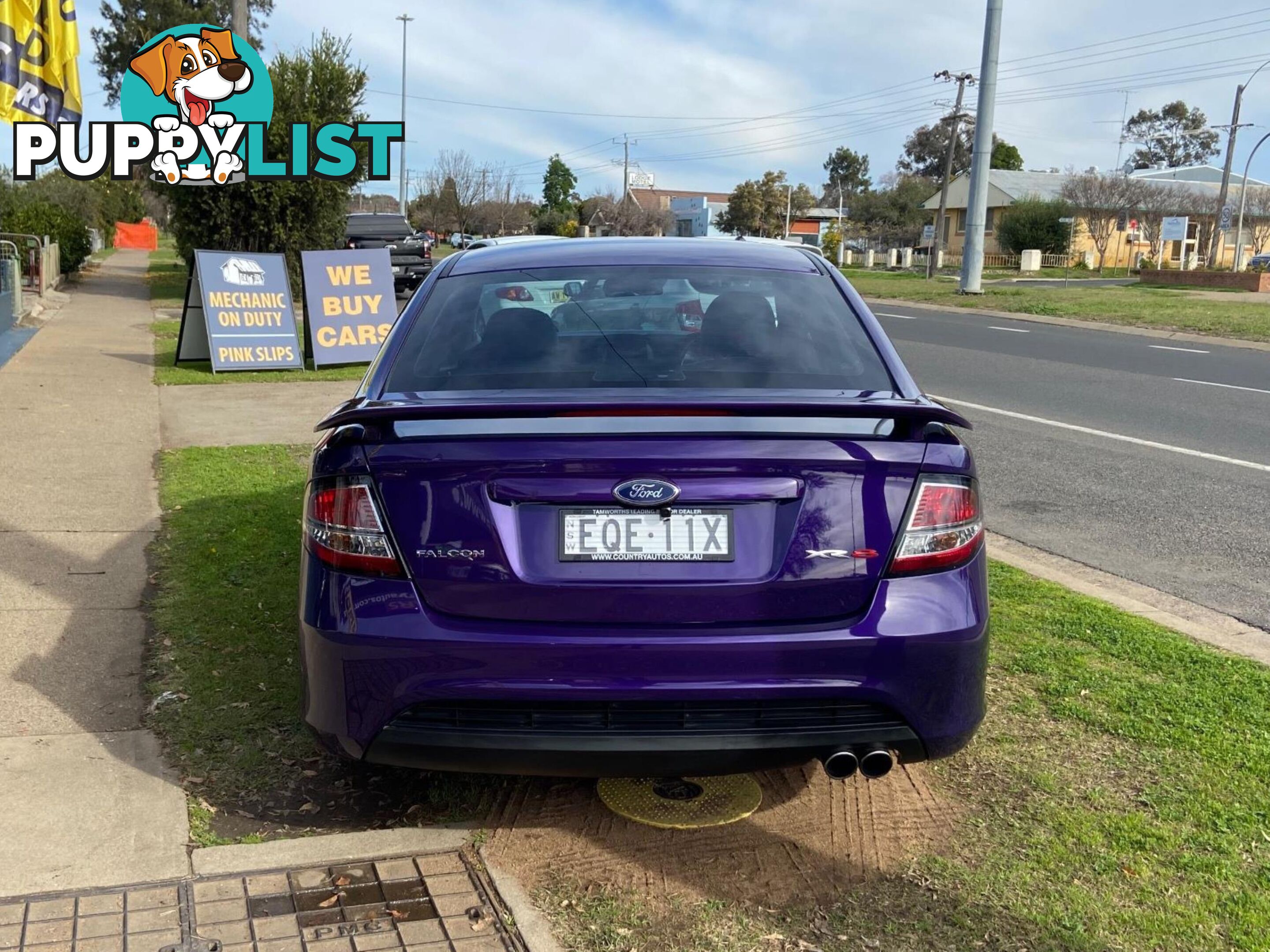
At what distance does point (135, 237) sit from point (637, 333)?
255ft

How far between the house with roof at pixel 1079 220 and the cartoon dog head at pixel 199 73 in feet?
150

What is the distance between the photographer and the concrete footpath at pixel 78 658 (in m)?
3.22

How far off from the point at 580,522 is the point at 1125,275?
57.9 metres

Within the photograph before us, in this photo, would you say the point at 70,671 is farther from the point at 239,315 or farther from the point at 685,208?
the point at 685,208

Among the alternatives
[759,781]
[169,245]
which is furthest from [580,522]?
[169,245]

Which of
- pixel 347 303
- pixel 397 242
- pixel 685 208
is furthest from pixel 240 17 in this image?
pixel 685 208

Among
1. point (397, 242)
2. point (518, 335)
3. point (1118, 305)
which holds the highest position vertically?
point (397, 242)

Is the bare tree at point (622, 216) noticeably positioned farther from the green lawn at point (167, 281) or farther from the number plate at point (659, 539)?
the number plate at point (659, 539)

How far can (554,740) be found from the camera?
2881mm

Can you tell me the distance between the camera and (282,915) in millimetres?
2910

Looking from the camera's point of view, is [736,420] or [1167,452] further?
[1167,452]

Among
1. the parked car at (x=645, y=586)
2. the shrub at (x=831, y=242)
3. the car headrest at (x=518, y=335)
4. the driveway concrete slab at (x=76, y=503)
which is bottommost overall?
the driveway concrete slab at (x=76, y=503)

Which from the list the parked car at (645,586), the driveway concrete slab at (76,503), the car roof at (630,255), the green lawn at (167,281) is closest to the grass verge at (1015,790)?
the parked car at (645,586)

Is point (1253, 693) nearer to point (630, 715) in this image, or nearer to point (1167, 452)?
point (630, 715)
